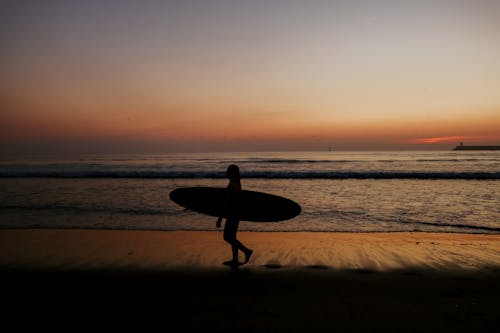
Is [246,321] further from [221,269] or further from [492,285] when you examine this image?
[492,285]

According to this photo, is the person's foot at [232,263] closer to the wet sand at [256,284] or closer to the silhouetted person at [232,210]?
the silhouetted person at [232,210]

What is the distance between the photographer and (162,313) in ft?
13.1

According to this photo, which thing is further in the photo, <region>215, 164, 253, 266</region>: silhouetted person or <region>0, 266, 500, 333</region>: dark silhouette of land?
<region>215, 164, 253, 266</region>: silhouetted person

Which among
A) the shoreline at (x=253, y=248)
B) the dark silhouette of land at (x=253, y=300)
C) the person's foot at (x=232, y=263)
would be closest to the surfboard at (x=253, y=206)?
the shoreline at (x=253, y=248)

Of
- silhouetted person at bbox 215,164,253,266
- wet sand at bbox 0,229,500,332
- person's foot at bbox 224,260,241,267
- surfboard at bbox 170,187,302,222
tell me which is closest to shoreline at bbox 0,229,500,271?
wet sand at bbox 0,229,500,332

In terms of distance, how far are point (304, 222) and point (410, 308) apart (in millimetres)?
5924

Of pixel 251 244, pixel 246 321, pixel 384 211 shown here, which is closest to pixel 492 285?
pixel 246 321

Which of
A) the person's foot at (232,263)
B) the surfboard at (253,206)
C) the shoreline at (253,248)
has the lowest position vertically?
the shoreline at (253,248)

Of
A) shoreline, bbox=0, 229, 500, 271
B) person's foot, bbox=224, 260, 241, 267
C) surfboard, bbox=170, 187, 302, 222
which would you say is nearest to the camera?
person's foot, bbox=224, 260, 241, 267

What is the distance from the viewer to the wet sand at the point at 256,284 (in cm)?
382

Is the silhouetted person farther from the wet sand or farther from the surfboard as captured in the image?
the surfboard

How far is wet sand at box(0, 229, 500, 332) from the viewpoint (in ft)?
12.5

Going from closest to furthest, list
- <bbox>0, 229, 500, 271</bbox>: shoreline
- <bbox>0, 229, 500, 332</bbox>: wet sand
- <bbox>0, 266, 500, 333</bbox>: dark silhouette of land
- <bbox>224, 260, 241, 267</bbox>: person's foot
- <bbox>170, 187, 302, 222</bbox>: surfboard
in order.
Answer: <bbox>0, 266, 500, 333</bbox>: dark silhouette of land < <bbox>0, 229, 500, 332</bbox>: wet sand < <bbox>224, 260, 241, 267</bbox>: person's foot < <bbox>0, 229, 500, 271</bbox>: shoreline < <bbox>170, 187, 302, 222</bbox>: surfboard

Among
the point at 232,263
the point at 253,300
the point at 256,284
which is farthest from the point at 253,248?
the point at 253,300
